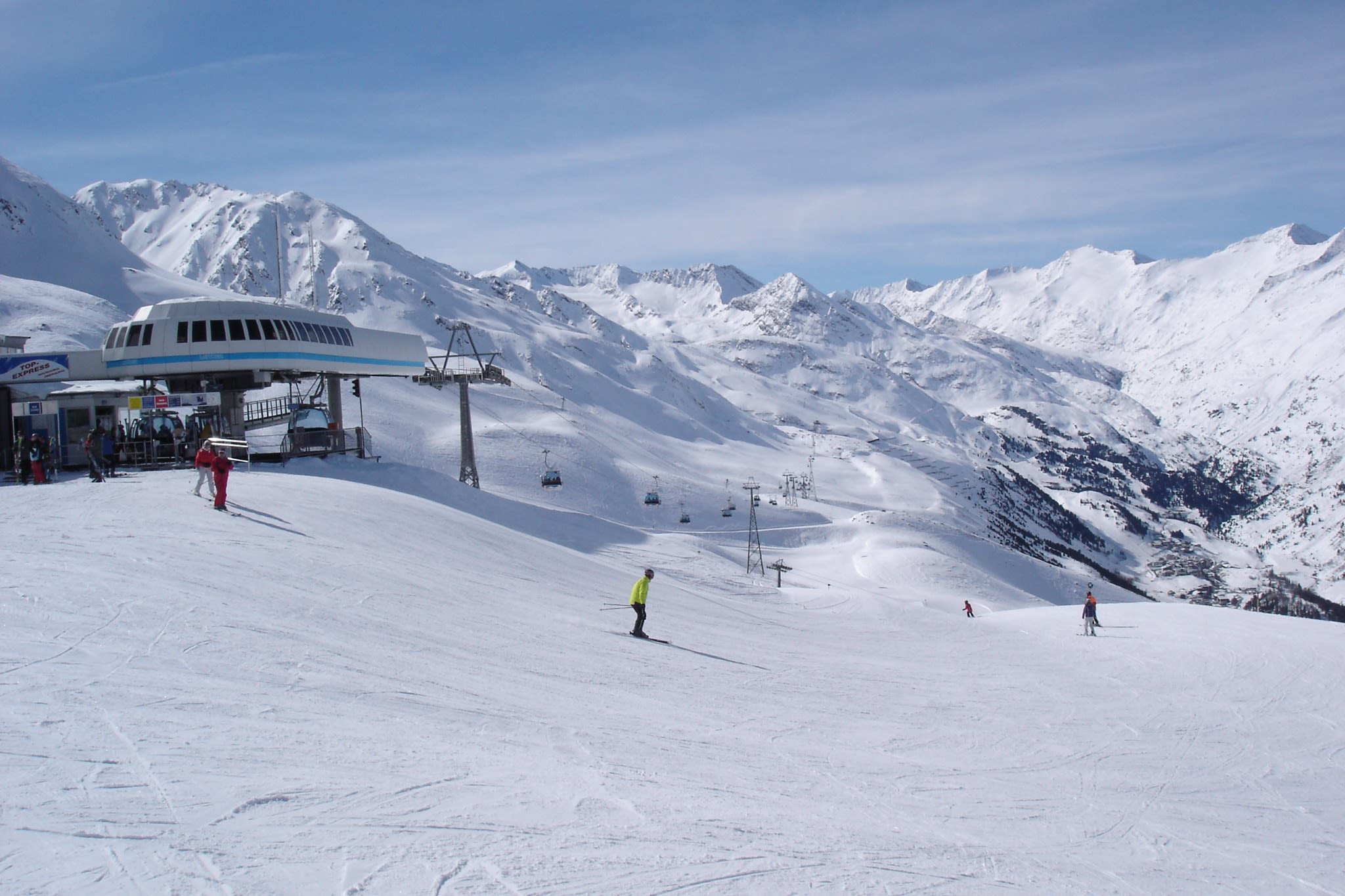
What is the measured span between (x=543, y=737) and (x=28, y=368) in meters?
31.8

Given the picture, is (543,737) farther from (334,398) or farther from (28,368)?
(334,398)

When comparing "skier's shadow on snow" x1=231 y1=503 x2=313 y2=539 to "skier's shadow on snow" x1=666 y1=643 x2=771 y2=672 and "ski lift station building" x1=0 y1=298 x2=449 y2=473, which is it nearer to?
"skier's shadow on snow" x1=666 y1=643 x2=771 y2=672

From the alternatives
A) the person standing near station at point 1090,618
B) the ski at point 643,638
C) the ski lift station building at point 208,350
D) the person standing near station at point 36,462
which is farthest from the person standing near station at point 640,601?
the ski lift station building at point 208,350

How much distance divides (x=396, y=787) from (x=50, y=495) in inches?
845

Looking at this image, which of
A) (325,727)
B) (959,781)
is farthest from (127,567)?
(959,781)

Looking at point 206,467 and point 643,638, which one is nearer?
point 643,638

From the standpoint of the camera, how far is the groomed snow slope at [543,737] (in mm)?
8469

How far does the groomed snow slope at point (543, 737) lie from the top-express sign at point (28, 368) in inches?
384

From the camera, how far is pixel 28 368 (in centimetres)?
3447

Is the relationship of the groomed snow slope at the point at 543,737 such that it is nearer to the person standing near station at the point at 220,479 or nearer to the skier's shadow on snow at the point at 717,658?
the skier's shadow on snow at the point at 717,658

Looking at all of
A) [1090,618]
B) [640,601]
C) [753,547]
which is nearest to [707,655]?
[640,601]

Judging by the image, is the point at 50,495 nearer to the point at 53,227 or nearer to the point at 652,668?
the point at 652,668

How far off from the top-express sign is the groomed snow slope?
32.0 feet

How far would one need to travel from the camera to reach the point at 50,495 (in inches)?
1011
